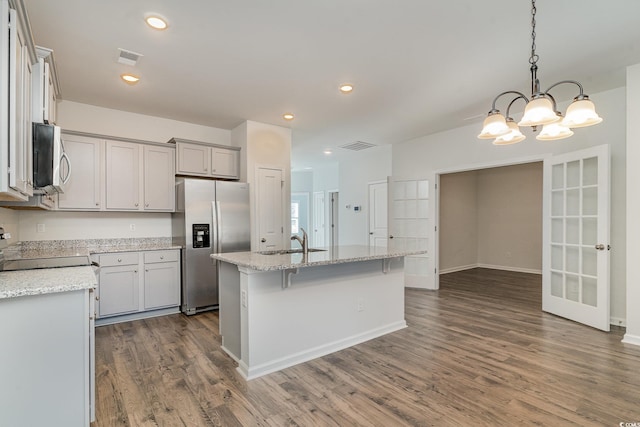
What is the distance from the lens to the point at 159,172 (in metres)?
4.31

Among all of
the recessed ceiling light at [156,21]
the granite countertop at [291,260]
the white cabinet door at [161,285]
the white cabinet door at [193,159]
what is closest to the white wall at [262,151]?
the white cabinet door at [193,159]

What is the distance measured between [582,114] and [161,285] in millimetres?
4504

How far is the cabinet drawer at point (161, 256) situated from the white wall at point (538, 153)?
3.96 meters

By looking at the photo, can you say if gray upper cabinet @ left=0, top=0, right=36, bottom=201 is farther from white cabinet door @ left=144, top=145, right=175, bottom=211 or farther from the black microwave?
white cabinet door @ left=144, top=145, right=175, bottom=211

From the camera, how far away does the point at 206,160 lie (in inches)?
182

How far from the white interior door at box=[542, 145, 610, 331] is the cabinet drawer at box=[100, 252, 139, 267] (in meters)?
5.19

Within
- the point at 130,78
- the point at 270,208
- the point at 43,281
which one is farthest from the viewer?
the point at 270,208

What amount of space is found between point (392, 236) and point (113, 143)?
4.59 meters

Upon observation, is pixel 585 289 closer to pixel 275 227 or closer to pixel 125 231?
Result: pixel 275 227

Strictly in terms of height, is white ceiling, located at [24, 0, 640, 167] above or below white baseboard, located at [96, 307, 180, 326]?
above

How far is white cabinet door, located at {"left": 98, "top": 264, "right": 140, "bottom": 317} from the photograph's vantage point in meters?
3.71

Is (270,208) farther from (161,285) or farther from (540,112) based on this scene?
(540,112)

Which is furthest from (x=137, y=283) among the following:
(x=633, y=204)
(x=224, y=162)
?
(x=633, y=204)

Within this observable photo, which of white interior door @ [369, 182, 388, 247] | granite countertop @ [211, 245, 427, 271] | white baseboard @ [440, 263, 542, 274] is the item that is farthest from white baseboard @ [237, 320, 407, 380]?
white baseboard @ [440, 263, 542, 274]
